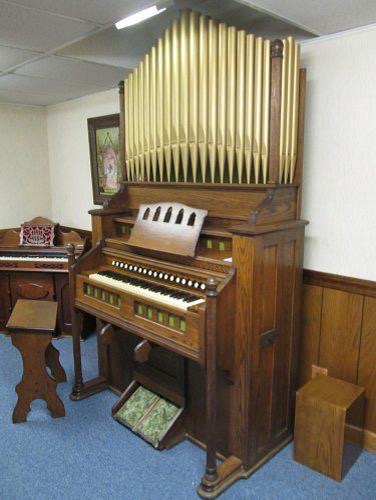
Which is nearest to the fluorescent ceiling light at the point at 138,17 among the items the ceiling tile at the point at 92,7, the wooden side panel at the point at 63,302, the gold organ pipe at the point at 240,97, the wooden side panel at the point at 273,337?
the ceiling tile at the point at 92,7

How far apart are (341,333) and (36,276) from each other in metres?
2.72

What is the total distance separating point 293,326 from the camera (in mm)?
2418

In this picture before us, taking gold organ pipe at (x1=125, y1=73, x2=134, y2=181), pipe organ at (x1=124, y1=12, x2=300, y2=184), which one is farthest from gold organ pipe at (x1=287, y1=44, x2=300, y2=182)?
gold organ pipe at (x1=125, y1=73, x2=134, y2=181)

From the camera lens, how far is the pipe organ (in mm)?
2059

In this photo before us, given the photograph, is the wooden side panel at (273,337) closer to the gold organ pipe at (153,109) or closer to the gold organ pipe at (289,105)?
the gold organ pipe at (289,105)

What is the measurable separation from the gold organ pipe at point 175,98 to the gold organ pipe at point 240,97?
34 cm

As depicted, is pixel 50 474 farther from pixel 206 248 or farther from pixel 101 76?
pixel 101 76

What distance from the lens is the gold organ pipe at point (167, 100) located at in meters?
2.27

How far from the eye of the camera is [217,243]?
7.63 ft

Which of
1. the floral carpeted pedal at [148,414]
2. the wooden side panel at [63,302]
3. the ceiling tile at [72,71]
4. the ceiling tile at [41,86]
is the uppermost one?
the ceiling tile at [72,71]

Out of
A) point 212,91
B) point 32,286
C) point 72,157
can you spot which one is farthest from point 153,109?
point 32,286

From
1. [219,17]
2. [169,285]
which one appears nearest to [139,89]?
[219,17]

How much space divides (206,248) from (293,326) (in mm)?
648

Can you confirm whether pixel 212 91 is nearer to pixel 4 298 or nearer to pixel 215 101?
pixel 215 101
